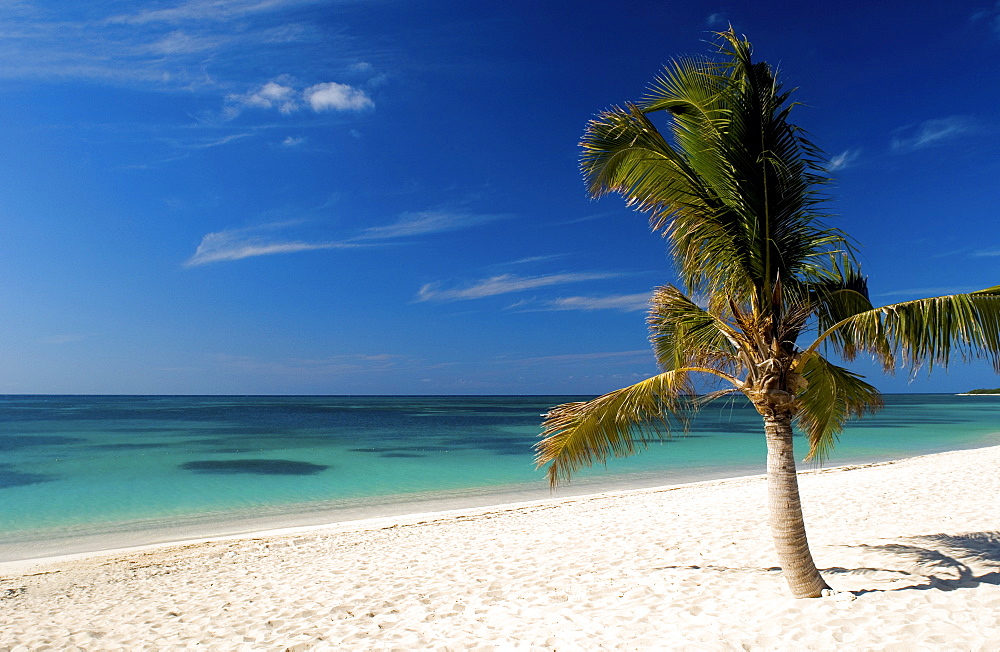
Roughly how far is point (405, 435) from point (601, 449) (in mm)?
32131

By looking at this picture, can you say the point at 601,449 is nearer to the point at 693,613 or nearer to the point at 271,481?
the point at 693,613

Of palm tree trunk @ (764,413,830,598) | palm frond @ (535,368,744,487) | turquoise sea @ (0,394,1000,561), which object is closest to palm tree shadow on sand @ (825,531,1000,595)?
palm tree trunk @ (764,413,830,598)

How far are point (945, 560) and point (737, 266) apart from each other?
3959 millimetres

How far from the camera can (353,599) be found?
6.32m

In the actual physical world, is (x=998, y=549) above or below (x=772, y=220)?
below

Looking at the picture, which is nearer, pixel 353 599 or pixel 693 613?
pixel 693 613

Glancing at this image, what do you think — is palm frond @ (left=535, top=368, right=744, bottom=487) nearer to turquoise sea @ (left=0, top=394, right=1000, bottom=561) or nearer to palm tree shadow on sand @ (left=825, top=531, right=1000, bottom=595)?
palm tree shadow on sand @ (left=825, top=531, right=1000, bottom=595)

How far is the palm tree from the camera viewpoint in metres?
5.00

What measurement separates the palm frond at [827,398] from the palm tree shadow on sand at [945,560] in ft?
4.59

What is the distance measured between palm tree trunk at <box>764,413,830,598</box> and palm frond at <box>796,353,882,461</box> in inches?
39.0

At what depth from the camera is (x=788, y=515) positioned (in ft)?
16.5

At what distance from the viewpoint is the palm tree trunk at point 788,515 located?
4.96 metres

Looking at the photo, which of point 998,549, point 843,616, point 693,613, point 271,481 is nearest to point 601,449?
point 693,613

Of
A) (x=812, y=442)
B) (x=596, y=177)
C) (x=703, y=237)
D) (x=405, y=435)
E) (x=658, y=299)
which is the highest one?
(x=596, y=177)
